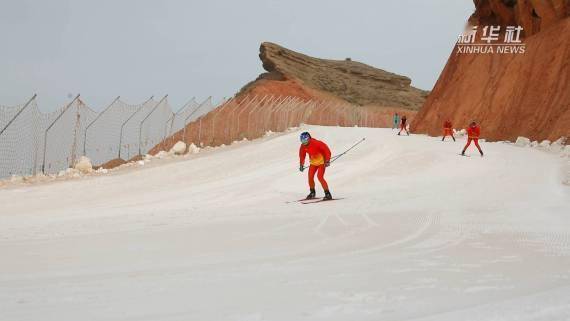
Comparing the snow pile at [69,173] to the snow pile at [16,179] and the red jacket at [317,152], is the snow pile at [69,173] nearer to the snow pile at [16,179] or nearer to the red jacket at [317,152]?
the snow pile at [16,179]

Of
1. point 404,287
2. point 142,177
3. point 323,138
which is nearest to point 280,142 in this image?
point 323,138

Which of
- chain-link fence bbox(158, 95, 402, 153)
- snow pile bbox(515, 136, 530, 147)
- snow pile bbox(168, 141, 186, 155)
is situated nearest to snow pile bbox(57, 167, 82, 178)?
snow pile bbox(168, 141, 186, 155)

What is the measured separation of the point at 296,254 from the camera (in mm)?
5785

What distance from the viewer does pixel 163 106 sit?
25547mm

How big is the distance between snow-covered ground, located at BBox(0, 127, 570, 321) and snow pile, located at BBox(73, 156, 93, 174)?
4.83 metres

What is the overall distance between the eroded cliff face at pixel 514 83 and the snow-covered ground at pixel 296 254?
1357 centimetres

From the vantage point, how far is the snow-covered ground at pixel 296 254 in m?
3.77

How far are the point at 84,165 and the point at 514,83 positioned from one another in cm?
2135

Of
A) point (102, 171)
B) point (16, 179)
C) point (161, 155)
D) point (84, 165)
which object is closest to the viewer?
point (16, 179)

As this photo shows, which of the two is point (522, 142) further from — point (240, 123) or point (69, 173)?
point (69, 173)

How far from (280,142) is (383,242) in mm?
19679

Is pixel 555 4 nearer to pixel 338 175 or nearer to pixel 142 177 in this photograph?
pixel 338 175

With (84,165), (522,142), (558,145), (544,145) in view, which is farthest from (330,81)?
(84,165)

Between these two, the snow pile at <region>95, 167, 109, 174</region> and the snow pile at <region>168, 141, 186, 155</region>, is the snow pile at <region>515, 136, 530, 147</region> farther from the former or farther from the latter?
the snow pile at <region>95, 167, 109, 174</region>
